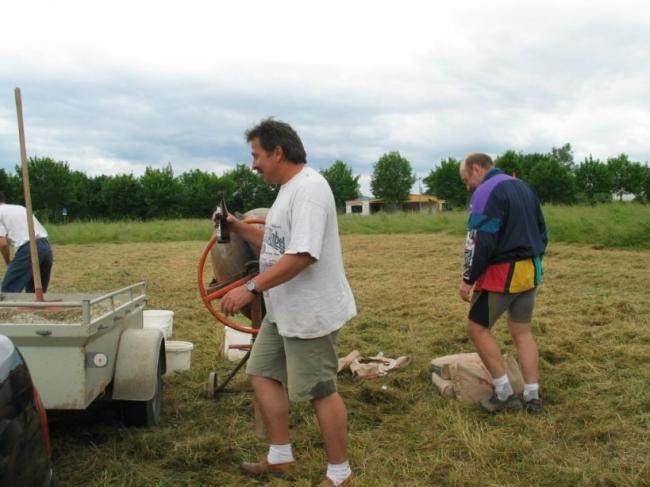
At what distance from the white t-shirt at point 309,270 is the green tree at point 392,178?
221 ft

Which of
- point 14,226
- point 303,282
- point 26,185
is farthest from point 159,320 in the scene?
point 303,282

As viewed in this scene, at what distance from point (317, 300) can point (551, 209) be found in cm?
1944

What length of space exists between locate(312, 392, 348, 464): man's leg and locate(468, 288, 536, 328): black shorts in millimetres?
1664

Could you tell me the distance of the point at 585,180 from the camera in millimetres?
55281

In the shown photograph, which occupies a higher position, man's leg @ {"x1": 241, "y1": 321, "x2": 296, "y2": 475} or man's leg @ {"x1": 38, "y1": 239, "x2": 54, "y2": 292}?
man's leg @ {"x1": 38, "y1": 239, "x2": 54, "y2": 292}

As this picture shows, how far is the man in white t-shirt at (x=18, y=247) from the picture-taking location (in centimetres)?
664

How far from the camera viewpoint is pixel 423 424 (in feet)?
13.8

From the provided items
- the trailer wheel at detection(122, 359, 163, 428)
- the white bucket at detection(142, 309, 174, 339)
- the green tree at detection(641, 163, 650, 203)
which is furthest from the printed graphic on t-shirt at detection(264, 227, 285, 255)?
the green tree at detection(641, 163, 650, 203)

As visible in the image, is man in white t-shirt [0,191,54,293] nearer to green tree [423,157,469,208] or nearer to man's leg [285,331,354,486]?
man's leg [285,331,354,486]

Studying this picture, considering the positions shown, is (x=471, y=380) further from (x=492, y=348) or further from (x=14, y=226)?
(x=14, y=226)

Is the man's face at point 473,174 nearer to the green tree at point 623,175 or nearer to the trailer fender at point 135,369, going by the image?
the trailer fender at point 135,369

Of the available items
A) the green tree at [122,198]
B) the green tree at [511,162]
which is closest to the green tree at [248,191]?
the green tree at [122,198]

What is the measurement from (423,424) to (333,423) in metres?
1.29

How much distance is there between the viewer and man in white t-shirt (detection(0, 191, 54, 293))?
6.64 metres
